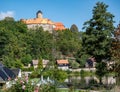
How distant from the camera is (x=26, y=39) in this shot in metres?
90.9

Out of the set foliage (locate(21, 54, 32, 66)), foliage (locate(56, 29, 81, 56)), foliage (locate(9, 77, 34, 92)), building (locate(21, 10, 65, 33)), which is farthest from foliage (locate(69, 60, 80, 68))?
foliage (locate(9, 77, 34, 92))

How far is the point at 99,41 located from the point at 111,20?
6.37ft

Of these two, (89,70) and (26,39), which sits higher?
(26,39)

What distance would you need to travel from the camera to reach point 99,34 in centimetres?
3041

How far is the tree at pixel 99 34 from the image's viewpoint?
98.6 ft

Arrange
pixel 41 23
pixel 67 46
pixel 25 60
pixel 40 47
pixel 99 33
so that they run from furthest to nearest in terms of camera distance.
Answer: pixel 41 23
pixel 67 46
pixel 40 47
pixel 25 60
pixel 99 33

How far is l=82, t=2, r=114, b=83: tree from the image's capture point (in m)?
30.0

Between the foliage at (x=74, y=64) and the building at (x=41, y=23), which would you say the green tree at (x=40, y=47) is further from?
the building at (x=41, y=23)

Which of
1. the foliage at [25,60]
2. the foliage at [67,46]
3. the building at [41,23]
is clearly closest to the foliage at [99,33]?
the foliage at [25,60]

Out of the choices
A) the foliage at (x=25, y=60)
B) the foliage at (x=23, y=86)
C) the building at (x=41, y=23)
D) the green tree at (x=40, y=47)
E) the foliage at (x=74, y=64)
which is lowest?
the foliage at (x=23, y=86)

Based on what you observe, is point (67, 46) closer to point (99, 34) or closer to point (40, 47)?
point (40, 47)

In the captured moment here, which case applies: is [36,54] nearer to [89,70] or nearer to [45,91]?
[89,70]

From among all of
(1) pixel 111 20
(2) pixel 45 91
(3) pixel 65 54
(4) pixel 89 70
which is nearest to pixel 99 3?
(1) pixel 111 20

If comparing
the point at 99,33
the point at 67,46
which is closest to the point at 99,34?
the point at 99,33
